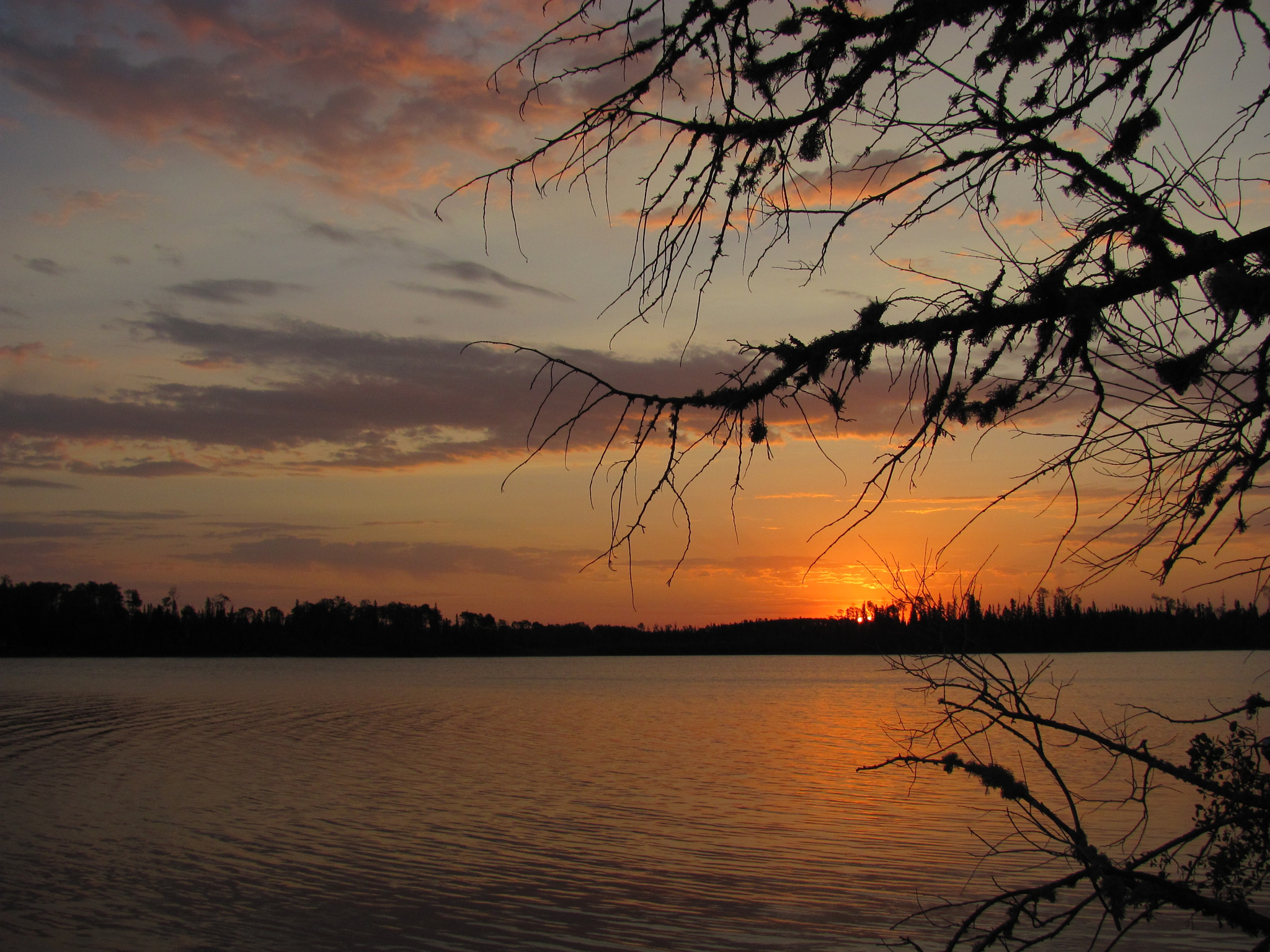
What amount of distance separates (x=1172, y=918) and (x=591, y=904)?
20.4 ft

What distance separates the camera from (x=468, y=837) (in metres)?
14.4

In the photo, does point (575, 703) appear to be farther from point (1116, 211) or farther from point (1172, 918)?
point (1116, 211)

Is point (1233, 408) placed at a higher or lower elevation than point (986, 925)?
higher

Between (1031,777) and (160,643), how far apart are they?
147 meters

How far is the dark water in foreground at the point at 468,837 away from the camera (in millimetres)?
9961

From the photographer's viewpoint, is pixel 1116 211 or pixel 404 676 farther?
Answer: pixel 404 676

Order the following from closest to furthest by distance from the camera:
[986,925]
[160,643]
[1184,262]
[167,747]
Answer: [1184,262] < [986,925] < [167,747] < [160,643]

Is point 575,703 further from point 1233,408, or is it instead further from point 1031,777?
point 1233,408

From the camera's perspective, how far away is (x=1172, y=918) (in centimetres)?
1012

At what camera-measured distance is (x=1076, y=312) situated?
281 cm

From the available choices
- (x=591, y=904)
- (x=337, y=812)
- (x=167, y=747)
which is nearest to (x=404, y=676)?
(x=167, y=747)

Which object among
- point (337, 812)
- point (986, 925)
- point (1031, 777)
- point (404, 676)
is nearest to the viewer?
point (986, 925)

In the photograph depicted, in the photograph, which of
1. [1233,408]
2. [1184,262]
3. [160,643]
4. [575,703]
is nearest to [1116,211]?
[1184,262]

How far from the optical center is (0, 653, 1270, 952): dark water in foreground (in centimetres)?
996
